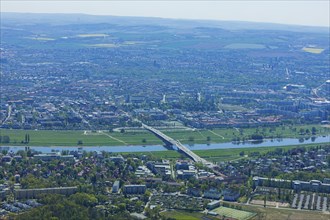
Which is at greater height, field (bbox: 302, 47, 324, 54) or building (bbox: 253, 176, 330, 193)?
field (bbox: 302, 47, 324, 54)

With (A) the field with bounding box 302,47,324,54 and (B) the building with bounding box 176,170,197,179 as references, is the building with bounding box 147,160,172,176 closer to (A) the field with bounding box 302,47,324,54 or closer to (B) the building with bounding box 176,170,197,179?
(B) the building with bounding box 176,170,197,179

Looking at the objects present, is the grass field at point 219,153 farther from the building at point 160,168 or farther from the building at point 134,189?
the building at point 134,189

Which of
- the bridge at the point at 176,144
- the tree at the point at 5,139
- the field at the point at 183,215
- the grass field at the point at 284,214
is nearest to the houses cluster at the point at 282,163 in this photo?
the bridge at the point at 176,144

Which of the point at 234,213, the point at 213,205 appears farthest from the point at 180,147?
the point at 234,213

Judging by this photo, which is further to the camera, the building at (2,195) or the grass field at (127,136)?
the grass field at (127,136)

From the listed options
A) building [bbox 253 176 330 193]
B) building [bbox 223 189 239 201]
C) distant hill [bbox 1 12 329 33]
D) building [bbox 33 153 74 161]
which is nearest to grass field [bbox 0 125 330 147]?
building [bbox 33 153 74 161]

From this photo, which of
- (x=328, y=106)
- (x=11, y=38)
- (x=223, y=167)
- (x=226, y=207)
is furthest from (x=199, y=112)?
(x=11, y=38)
